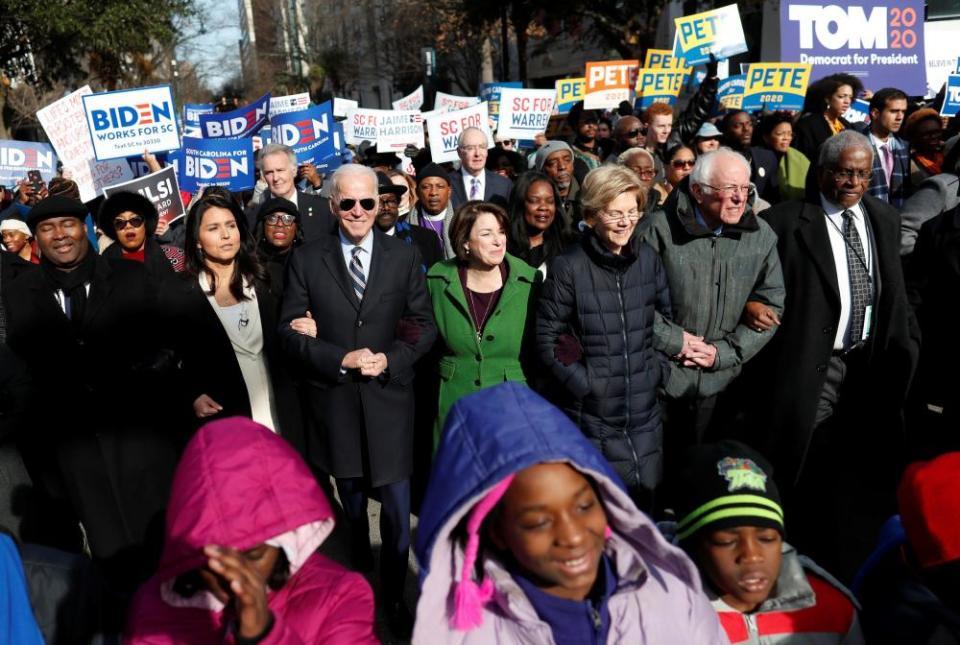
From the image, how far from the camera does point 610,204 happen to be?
11.5 feet

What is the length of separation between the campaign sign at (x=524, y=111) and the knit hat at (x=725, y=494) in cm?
796

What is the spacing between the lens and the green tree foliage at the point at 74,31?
900 inches

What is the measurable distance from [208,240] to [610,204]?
1.88 m

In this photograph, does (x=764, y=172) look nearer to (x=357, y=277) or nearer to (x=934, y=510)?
(x=357, y=277)

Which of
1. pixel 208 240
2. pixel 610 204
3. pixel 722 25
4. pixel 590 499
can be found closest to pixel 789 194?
pixel 610 204

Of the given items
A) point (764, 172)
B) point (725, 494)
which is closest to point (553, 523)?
point (725, 494)

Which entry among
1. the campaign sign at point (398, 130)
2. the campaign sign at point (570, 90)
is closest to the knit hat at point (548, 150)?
the campaign sign at point (398, 130)

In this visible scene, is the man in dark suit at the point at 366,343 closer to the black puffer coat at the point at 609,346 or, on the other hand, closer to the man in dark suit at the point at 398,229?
the black puffer coat at the point at 609,346

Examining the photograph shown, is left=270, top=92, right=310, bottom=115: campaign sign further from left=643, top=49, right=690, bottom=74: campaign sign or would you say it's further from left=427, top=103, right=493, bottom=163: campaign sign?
left=643, top=49, right=690, bottom=74: campaign sign

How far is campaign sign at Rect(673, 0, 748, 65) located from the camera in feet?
37.8

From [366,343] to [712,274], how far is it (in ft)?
5.31

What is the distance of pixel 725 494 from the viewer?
2.32 metres

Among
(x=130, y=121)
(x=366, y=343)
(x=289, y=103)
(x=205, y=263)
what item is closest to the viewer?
(x=366, y=343)

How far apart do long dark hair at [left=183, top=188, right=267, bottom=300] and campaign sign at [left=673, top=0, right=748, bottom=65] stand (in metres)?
9.11
